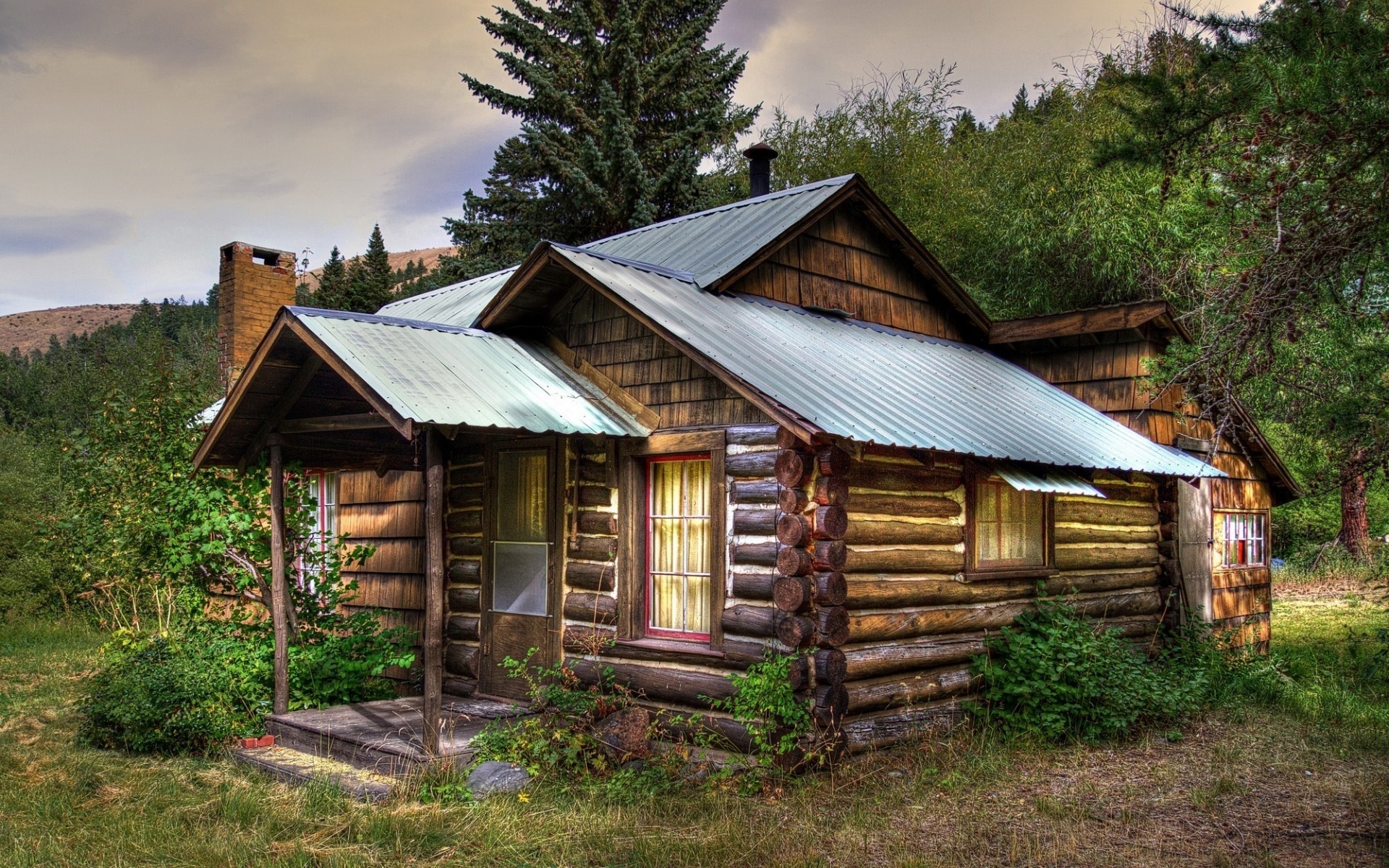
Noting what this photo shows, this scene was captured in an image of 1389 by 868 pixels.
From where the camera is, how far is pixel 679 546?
9000mm

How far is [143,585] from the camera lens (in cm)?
1172

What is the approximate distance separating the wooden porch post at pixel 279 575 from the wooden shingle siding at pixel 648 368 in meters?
2.99

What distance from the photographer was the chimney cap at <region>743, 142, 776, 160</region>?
1397 cm

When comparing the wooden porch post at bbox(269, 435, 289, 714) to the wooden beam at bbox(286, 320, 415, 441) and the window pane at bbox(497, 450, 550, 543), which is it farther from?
the window pane at bbox(497, 450, 550, 543)

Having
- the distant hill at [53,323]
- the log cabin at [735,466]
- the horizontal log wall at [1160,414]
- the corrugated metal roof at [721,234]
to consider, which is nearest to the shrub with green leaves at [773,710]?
the log cabin at [735,466]

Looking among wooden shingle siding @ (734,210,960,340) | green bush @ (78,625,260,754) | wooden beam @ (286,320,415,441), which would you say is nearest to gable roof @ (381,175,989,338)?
wooden shingle siding @ (734,210,960,340)

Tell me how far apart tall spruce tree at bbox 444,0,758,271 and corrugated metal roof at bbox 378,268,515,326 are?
28.6 feet

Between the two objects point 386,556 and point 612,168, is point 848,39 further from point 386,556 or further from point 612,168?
point 386,556

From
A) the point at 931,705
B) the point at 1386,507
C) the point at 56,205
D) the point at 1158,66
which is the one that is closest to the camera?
the point at 1158,66

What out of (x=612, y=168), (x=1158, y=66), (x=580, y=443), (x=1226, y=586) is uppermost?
(x=612, y=168)

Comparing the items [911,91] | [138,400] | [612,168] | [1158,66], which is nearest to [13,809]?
[138,400]

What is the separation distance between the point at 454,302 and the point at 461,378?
5.82m

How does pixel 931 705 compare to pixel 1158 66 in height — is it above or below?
below

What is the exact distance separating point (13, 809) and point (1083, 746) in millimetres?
8624
